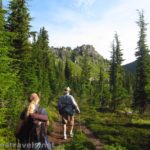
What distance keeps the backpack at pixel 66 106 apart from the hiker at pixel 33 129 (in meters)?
8.33

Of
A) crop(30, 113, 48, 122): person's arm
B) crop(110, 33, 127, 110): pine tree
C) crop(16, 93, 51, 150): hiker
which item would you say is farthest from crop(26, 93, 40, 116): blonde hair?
crop(110, 33, 127, 110): pine tree

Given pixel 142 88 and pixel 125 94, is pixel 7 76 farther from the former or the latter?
pixel 125 94

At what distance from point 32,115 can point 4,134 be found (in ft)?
34.6

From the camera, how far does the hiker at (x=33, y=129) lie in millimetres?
9898

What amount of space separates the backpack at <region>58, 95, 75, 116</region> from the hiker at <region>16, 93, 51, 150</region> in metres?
8.33

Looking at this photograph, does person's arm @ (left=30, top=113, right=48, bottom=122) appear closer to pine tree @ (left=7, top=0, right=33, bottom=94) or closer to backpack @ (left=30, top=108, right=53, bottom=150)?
backpack @ (left=30, top=108, right=53, bottom=150)

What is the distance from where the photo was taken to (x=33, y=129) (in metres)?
9.92

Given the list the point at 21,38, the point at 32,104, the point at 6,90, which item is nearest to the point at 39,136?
the point at 32,104

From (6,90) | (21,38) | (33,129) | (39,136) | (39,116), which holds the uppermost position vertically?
(21,38)

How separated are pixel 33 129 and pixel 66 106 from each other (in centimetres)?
871

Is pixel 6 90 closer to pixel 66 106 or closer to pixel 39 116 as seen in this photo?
pixel 66 106

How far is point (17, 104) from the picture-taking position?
2147 cm

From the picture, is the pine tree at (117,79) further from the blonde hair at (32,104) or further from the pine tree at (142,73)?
the blonde hair at (32,104)

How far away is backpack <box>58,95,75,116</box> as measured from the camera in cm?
1841
